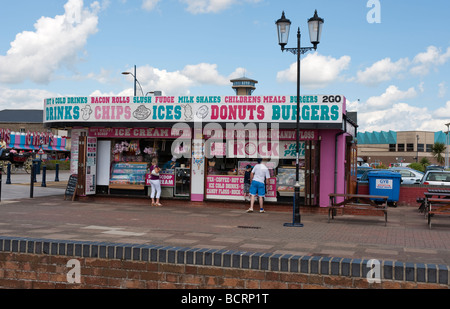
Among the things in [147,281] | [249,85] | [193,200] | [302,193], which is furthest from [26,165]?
[147,281]

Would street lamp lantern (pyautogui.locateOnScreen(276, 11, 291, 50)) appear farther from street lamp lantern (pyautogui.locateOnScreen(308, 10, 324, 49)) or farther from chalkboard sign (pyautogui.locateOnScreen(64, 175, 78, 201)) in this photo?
chalkboard sign (pyautogui.locateOnScreen(64, 175, 78, 201))

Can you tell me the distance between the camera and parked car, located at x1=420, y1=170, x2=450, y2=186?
20812 millimetres

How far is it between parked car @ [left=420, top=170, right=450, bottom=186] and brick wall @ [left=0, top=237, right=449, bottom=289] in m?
17.0

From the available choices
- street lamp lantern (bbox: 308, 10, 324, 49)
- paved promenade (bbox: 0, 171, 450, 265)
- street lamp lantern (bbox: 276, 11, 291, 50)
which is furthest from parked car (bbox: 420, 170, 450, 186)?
street lamp lantern (bbox: 276, 11, 291, 50)

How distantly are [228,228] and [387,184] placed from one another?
9.78 m

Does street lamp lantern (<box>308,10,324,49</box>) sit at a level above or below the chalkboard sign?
above

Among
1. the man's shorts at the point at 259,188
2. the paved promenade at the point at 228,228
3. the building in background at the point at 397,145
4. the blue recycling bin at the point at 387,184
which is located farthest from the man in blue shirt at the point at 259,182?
the building in background at the point at 397,145

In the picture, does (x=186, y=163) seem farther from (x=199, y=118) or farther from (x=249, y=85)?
(x=249, y=85)

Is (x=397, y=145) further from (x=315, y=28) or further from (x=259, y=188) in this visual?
(x=315, y=28)

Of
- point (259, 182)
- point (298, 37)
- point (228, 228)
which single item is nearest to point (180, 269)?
point (228, 228)

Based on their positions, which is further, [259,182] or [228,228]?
[259,182]

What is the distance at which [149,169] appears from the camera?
19031 millimetres

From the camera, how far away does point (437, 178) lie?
2114 centimetres

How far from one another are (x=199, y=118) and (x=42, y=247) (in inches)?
463
